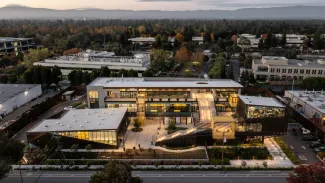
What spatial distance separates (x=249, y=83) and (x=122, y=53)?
41.2 meters

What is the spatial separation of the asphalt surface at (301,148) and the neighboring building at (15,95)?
35191 millimetres

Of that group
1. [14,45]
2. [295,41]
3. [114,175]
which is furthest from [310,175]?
[295,41]

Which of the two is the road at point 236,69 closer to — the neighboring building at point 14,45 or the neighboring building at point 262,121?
the neighboring building at point 262,121

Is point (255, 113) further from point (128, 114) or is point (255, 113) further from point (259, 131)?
point (128, 114)

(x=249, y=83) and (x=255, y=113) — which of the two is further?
(x=249, y=83)

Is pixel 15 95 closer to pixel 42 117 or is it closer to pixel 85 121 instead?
pixel 42 117

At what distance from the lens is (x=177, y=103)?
3375 cm

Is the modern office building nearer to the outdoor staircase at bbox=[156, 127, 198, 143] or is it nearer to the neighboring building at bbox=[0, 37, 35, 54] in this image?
the outdoor staircase at bbox=[156, 127, 198, 143]

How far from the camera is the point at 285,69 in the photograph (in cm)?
5425

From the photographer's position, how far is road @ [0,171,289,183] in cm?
2191

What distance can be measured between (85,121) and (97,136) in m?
2.84

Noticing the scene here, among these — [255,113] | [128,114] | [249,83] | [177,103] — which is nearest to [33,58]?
[128,114]

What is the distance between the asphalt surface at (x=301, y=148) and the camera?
2489 cm

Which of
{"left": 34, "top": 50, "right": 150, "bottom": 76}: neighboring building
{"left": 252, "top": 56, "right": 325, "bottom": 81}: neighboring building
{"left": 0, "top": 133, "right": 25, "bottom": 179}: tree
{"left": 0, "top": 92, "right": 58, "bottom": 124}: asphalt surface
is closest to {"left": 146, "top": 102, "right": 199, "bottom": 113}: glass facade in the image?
{"left": 0, "top": 133, "right": 25, "bottom": 179}: tree
